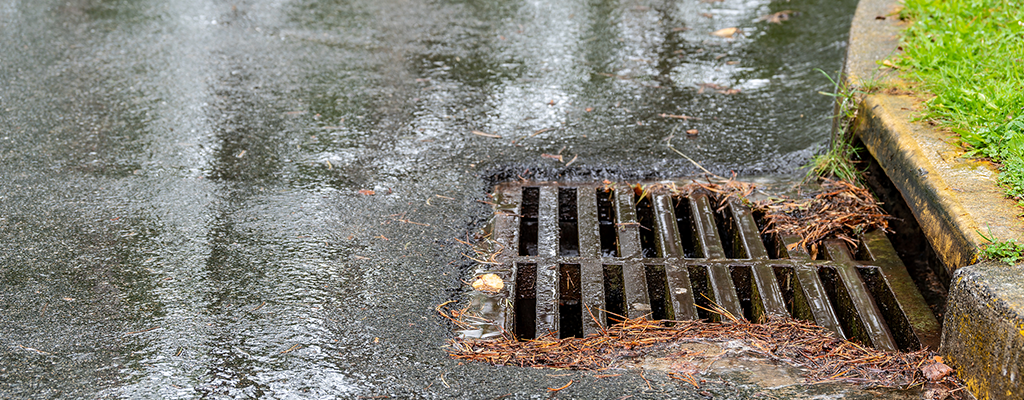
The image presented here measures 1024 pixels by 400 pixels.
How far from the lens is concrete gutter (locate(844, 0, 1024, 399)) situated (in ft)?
5.45

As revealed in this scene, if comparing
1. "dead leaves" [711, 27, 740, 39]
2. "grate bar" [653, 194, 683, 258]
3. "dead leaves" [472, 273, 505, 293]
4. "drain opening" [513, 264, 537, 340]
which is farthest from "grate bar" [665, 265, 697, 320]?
"dead leaves" [711, 27, 740, 39]

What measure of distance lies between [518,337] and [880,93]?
1.89m

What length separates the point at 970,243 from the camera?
1900mm

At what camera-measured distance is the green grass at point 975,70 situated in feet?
7.57

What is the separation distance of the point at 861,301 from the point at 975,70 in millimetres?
1293

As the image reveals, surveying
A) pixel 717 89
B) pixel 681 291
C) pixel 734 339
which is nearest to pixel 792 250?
pixel 681 291

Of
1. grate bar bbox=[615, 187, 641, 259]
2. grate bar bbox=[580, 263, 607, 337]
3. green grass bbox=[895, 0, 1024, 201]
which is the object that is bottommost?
grate bar bbox=[615, 187, 641, 259]

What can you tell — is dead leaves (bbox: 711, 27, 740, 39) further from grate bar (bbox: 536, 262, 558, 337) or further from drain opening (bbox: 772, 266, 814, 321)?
grate bar (bbox: 536, 262, 558, 337)

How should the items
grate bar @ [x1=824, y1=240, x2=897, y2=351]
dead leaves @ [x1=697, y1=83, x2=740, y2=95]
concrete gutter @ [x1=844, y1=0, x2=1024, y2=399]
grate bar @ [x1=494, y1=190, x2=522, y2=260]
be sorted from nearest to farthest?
concrete gutter @ [x1=844, y1=0, x2=1024, y2=399] → grate bar @ [x1=824, y1=240, x2=897, y2=351] → grate bar @ [x1=494, y1=190, x2=522, y2=260] → dead leaves @ [x1=697, y1=83, x2=740, y2=95]

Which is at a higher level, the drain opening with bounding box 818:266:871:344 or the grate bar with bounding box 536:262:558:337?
the grate bar with bounding box 536:262:558:337

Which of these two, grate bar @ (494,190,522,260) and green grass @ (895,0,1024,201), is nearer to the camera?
green grass @ (895,0,1024,201)

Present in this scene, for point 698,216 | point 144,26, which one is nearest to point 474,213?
point 698,216

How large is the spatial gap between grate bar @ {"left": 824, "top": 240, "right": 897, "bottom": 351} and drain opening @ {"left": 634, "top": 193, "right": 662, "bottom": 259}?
0.65 m

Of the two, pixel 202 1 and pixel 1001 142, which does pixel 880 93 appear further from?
pixel 202 1
